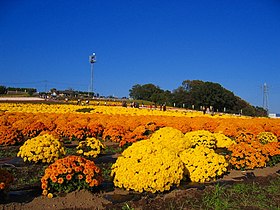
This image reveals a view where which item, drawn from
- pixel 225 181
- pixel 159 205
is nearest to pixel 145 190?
pixel 159 205

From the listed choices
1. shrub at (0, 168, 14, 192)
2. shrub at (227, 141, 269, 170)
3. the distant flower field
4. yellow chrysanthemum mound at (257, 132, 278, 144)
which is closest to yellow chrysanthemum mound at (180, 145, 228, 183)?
the distant flower field

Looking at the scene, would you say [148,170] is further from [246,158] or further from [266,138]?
[266,138]

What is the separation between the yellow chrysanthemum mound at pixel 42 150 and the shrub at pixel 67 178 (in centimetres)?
239

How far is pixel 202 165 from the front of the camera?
7.63 m

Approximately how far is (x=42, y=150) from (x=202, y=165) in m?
3.73

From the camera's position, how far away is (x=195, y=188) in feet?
22.2

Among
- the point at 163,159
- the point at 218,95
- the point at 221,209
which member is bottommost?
the point at 221,209

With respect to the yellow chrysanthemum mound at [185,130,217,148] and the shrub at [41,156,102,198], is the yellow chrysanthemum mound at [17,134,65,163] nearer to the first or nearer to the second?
the shrub at [41,156,102,198]

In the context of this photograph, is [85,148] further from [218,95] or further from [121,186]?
[218,95]

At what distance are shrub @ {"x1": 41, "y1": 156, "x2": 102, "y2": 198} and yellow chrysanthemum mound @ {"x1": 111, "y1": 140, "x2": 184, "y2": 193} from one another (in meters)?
0.69

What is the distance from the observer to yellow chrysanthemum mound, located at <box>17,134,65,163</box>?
830cm

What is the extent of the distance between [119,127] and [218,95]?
64554 mm

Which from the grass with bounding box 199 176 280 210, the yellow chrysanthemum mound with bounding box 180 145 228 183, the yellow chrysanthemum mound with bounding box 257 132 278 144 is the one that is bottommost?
the grass with bounding box 199 176 280 210

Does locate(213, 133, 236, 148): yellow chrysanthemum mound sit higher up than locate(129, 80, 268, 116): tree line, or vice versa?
locate(129, 80, 268, 116): tree line
